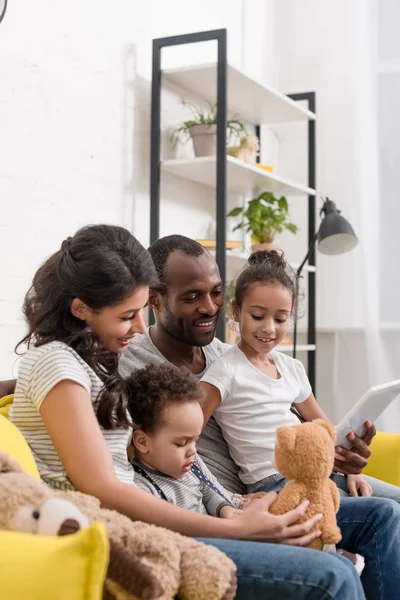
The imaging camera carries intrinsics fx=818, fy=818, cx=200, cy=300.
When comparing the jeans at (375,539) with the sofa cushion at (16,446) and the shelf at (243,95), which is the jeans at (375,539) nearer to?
the sofa cushion at (16,446)

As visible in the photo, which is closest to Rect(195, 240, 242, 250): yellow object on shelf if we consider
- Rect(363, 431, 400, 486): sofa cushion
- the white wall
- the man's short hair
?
the white wall

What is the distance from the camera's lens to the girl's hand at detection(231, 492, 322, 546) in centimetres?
137

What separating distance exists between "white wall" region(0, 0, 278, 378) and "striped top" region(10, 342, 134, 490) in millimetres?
914

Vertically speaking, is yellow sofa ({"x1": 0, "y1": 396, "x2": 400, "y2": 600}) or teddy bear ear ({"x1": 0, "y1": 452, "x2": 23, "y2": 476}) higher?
teddy bear ear ({"x1": 0, "y1": 452, "x2": 23, "y2": 476})

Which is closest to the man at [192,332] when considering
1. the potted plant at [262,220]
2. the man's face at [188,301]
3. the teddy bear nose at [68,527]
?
the man's face at [188,301]

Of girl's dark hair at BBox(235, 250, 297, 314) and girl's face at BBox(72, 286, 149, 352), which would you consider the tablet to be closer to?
girl's dark hair at BBox(235, 250, 297, 314)

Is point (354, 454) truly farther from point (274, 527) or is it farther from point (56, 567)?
point (56, 567)

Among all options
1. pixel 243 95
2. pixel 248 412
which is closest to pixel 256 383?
pixel 248 412

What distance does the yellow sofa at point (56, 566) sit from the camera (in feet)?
3.05

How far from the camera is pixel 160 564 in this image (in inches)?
43.4

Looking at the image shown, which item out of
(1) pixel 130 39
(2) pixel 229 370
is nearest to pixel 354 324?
(1) pixel 130 39

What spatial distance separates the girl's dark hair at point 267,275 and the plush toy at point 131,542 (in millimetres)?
926

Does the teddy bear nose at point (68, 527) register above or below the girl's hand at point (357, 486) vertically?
above

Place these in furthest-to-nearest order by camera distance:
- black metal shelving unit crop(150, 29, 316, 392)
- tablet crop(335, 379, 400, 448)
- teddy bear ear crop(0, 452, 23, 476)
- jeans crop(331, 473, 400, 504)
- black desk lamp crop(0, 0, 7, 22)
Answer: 1. black metal shelving unit crop(150, 29, 316, 392)
2. black desk lamp crop(0, 0, 7, 22)
3. jeans crop(331, 473, 400, 504)
4. tablet crop(335, 379, 400, 448)
5. teddy bear ear crop(0, 452, 23, 476)
